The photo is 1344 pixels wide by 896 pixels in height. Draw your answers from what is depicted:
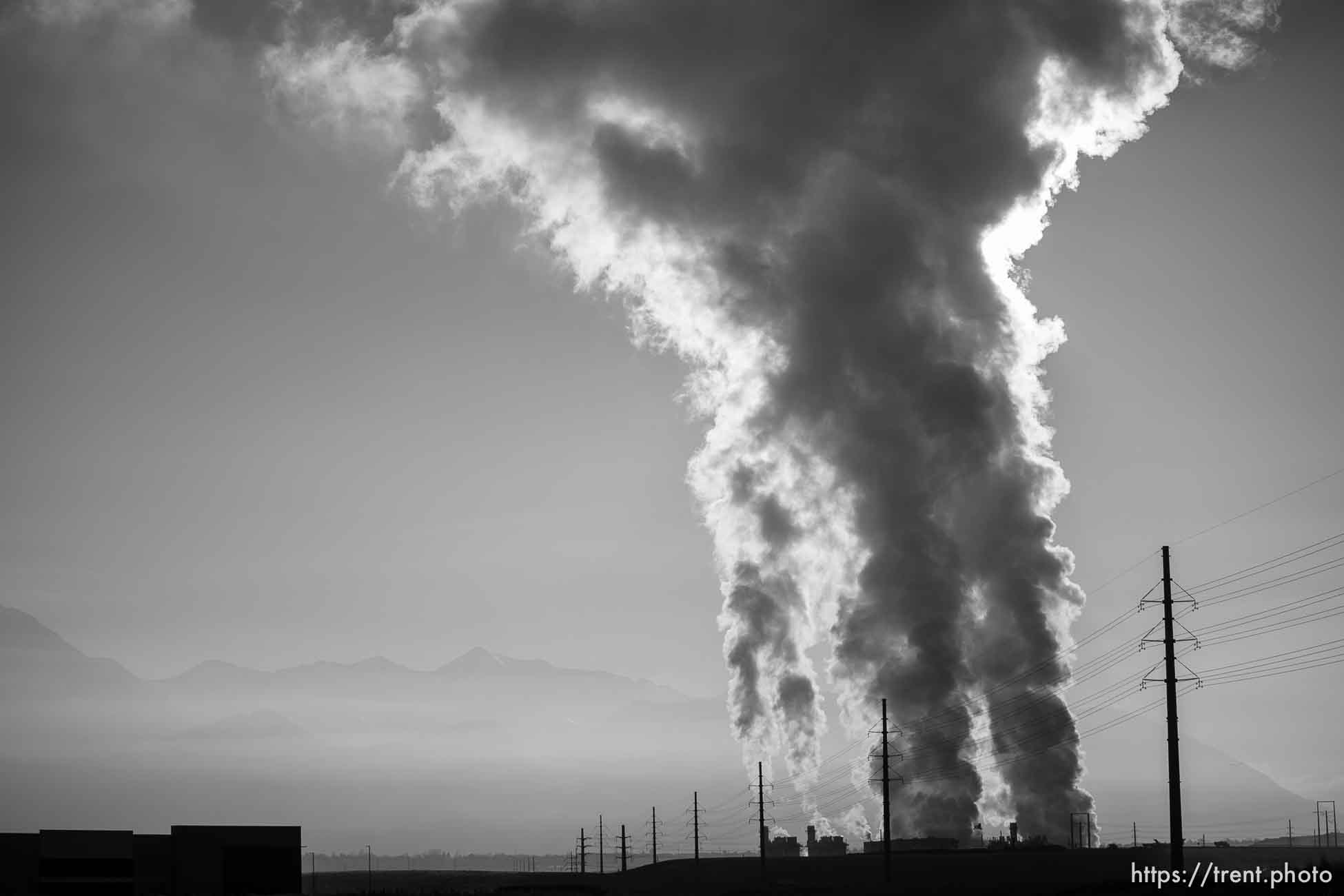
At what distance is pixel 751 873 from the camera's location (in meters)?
99.4

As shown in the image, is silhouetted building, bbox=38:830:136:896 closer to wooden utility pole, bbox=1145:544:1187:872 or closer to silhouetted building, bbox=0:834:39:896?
silhouetted building, bbox=0:834:39:896

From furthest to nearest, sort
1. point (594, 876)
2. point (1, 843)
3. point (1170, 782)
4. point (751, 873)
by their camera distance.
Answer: point (594, 876) → point (751, 873) → point (1, 843) → point (1170, 782)

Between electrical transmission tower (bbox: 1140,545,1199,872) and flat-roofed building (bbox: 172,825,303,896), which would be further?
flat-roofed building (bbox: 172,825,303,896)

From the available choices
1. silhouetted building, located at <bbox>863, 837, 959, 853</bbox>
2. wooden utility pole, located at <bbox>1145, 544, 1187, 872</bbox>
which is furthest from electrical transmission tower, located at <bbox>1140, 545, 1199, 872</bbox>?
silhouetted building, located at <bbox>863, 837, 959, 853</bbox>

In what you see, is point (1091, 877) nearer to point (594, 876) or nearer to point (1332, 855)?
point (1332, 855)

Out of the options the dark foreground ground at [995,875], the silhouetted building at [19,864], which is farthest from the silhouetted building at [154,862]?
the dark foreground ground at [995,875]

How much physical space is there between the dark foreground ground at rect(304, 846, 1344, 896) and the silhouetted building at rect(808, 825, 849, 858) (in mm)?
11421

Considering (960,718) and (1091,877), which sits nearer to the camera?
(1091,877)

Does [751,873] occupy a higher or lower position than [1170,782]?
lower

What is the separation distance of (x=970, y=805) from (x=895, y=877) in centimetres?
2614

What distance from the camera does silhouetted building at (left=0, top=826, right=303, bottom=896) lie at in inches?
3637

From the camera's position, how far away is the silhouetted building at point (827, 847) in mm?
120500

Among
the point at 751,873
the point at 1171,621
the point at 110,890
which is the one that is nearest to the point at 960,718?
the point at 751,873

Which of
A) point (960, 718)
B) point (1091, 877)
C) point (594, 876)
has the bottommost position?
point (594, 876)
